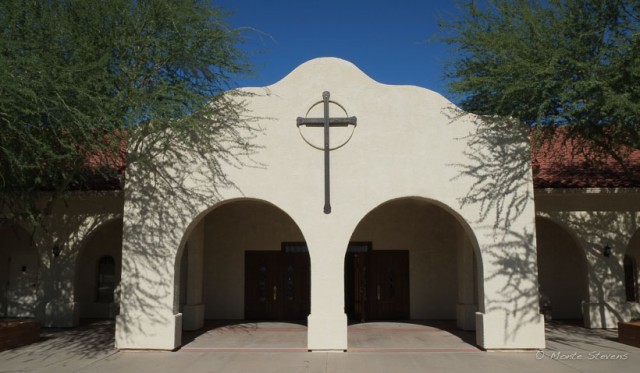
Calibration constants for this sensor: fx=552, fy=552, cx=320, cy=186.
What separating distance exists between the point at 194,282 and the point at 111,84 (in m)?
5.89

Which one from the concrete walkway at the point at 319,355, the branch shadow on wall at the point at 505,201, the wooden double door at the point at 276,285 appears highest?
the branch shadow on wall at the point at 505,201

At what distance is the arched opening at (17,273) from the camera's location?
54.2 feet

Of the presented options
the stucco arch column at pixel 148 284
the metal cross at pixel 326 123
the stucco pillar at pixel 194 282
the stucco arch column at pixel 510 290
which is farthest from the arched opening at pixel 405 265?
the stucco arch column at pixel 148 284

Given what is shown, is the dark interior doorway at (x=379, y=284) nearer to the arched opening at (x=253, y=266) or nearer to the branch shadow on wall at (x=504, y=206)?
the arched opening at (x=253, y=266)

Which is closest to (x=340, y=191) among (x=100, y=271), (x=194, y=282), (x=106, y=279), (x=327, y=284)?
(x=327, y=284)

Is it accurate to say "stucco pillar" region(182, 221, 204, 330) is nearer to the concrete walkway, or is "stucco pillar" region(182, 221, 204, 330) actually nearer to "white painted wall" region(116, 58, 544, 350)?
the concrete walkway

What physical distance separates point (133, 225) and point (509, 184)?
26.3 feet

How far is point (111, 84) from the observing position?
11.1 m

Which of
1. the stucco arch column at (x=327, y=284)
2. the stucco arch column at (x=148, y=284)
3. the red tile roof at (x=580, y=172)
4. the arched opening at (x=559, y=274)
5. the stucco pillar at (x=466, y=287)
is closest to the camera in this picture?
the stucco arch column at (x=327, y=284)

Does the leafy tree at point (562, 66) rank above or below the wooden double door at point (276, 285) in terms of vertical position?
above

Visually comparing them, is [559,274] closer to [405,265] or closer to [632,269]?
[632,269]

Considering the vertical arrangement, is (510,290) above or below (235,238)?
below

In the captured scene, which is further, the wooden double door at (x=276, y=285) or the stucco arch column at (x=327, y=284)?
the wooden double door at (x=276, y=285)

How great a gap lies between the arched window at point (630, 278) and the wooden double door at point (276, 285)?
9160 millimetres
